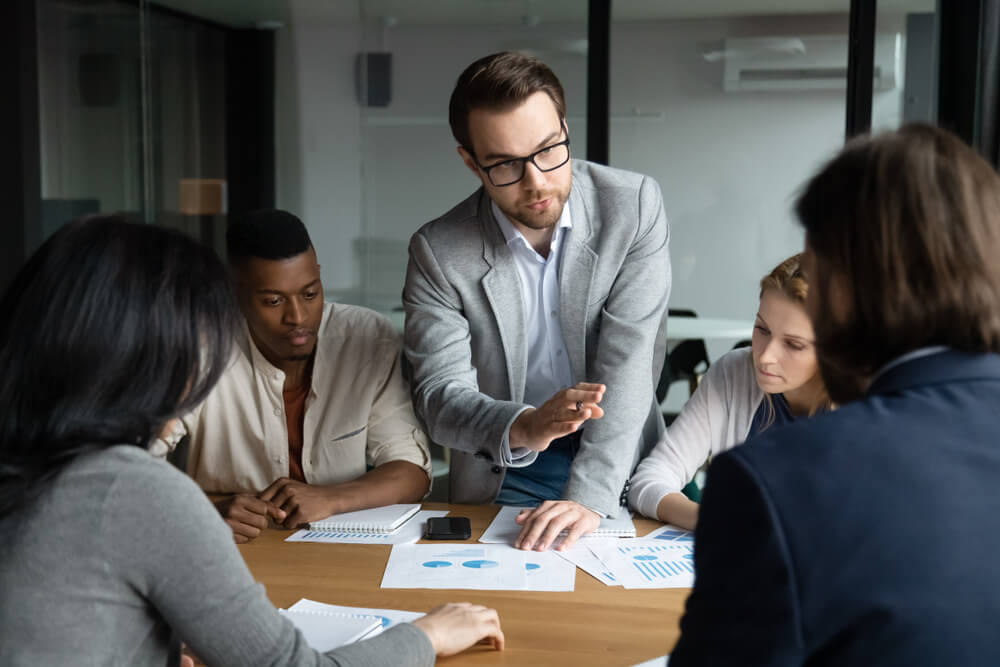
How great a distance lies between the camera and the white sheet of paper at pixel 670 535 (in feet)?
6.10

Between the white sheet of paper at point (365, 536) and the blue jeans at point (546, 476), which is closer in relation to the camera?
the white sheet of paper at point (365, 536)

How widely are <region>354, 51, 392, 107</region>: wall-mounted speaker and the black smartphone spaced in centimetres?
303

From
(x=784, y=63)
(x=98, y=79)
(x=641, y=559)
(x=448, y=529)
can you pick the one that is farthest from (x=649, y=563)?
(x=98, y=79)

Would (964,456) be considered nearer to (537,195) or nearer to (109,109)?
(537,195)

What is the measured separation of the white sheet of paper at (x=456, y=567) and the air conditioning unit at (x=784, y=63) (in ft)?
9.52

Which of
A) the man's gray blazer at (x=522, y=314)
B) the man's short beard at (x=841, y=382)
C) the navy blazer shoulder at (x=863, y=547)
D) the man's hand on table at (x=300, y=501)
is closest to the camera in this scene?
the navy blazer shoulder at (x=863, y=547)

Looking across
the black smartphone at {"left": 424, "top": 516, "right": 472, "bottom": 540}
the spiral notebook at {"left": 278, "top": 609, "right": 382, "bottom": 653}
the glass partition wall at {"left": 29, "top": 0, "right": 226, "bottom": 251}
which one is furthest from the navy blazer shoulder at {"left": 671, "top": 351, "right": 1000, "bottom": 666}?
the glass partition wall at {"left": 29, "top": 0, "right": 226, "bottom": 251}

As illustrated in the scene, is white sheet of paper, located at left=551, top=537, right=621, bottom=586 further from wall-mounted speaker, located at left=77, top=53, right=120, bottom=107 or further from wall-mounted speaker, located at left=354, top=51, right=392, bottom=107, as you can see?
wall-mounted speaker, located at left=77, top=53, right=120, bottom=107

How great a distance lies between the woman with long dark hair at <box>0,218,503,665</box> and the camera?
1.00m

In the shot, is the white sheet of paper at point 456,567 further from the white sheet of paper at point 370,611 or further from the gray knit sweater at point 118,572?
the gray knit sweater at point 118,572

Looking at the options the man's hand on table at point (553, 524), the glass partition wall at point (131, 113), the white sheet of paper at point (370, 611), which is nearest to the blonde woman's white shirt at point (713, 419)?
the man's hand on table at point (553, 524)

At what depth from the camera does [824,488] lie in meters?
0.77

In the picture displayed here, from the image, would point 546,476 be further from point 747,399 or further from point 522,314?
point 747,399

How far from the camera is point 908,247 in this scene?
0.83 metres
